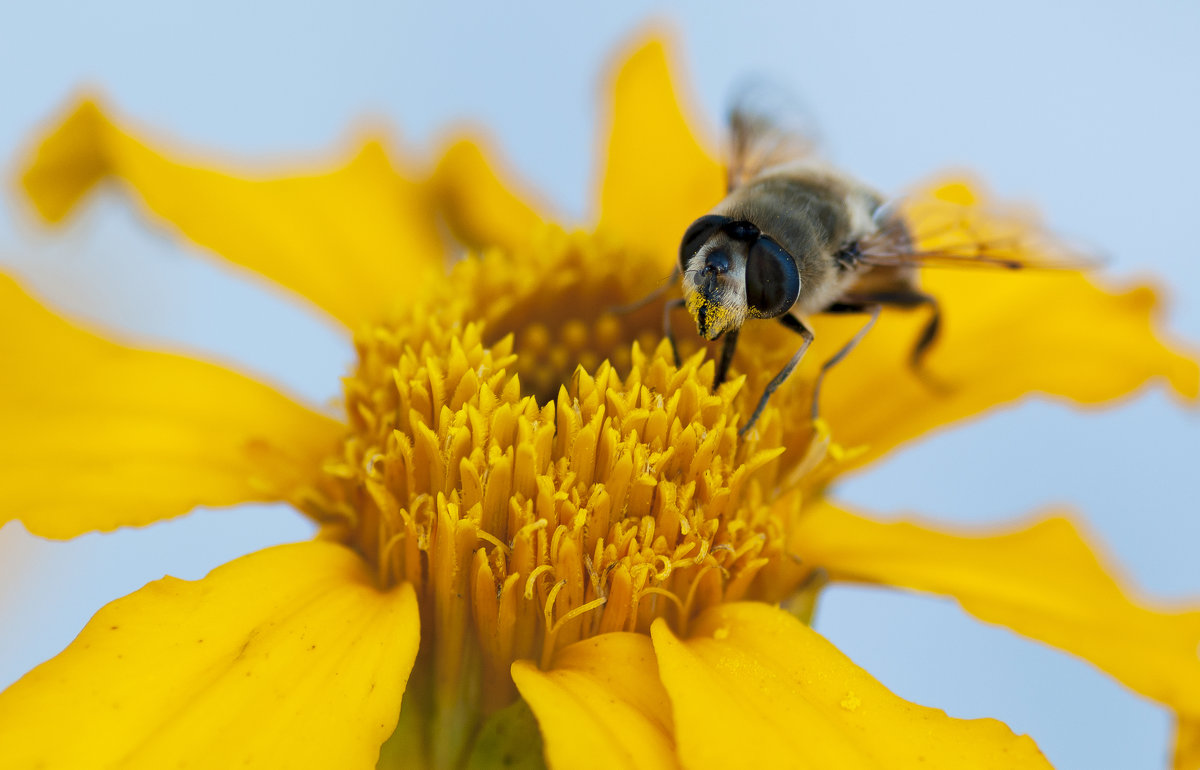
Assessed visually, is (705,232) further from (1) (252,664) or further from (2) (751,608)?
(1) (252,664)

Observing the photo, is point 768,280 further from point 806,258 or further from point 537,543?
point 537,543

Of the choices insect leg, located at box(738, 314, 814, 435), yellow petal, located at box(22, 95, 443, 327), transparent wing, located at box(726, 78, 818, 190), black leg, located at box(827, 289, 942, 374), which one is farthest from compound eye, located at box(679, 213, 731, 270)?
yellow petal, located at box(22, 95, 443, 327)

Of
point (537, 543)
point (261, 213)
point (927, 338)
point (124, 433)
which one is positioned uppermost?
point (261, 213)

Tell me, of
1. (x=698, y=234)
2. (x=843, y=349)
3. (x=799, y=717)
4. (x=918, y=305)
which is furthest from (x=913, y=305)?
(x=799, y=717)

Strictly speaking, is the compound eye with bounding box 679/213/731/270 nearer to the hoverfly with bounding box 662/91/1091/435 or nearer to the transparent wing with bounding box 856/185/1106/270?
the hoverfly with bounding box 662/91/1091/435

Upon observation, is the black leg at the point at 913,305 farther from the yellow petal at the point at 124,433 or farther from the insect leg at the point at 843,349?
the yellow petal at the point at 124,433

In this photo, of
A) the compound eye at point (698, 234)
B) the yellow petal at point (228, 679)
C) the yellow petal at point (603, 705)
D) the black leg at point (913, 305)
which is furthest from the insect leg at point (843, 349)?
the yellow petal at point (228, 679)

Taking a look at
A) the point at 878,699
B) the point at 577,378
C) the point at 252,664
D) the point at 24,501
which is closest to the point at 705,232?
the point at 577,378
